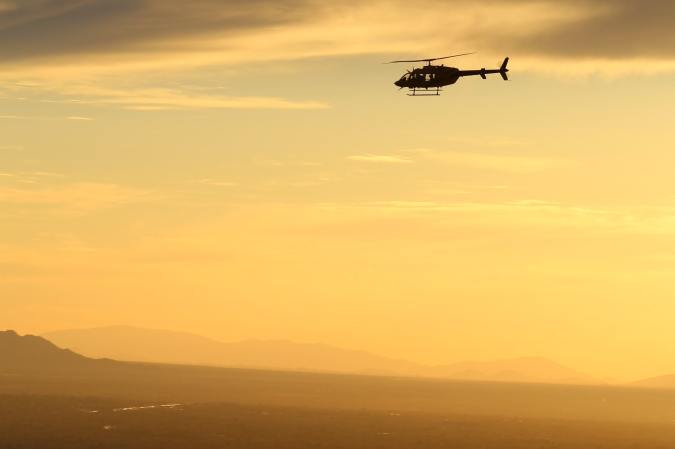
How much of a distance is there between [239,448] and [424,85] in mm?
87759

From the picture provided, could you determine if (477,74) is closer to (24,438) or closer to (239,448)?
(239,448)

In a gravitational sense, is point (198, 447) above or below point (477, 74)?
below

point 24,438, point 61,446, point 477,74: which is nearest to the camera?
point 477,74

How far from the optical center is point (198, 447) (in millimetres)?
197625

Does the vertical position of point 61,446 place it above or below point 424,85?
below

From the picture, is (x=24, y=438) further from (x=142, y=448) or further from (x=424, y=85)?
(x=424, y=85)

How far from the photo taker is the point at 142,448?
190875 millimetres

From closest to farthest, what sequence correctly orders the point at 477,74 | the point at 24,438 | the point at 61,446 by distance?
the point at 477,74, the point at 61,446, the point at 24,438

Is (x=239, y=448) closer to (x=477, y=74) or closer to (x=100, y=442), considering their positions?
(x=100, y=442)

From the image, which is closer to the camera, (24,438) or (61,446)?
(61,446)

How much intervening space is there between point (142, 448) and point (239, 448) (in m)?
→ 18.2

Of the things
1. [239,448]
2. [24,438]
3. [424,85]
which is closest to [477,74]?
[424,85]

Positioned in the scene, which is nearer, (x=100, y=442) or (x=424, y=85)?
(x=424, y=85)

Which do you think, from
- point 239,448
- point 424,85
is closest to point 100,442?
point 239,448
